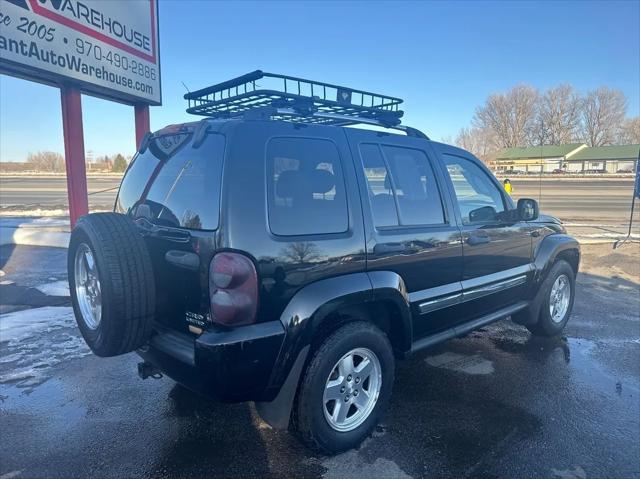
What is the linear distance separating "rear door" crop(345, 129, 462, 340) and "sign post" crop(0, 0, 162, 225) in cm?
471

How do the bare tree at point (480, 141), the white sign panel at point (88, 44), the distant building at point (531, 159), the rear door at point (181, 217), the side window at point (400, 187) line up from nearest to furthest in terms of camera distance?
the rear door at point (181, 217) → the side window at point (400, 187) → the white sign panel at point (88, 44) → the distant building at point (531, 159) → the bare tree at point (480, 141)

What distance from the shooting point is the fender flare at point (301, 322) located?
238 cm

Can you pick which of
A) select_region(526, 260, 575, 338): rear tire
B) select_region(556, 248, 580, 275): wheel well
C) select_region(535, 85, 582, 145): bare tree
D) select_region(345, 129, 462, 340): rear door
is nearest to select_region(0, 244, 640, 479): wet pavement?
select_region(526, 260, 575, 338): rear tire

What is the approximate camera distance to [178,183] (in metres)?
2.67

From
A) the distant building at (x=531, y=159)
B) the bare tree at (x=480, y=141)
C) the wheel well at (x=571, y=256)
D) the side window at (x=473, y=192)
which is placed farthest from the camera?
the bare tree at (x=480, y=141)

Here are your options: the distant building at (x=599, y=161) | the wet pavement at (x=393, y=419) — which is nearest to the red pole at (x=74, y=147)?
the wet pavement at (x=393, y=419)

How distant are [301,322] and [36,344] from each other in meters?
3.38

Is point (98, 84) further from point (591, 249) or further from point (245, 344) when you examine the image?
point (591, 249)

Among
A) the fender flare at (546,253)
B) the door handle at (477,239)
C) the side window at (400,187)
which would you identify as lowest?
the fender flare at (546,253)

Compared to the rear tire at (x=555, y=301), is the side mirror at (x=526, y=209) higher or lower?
higher

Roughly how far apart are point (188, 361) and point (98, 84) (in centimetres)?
552

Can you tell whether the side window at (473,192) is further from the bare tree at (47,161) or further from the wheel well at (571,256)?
the bare tree at (47,161)

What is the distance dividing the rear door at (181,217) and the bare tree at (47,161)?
79.8m

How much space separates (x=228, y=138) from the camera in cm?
241
